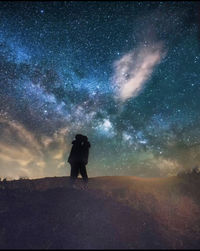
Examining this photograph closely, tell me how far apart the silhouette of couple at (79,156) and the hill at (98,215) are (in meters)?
0.57

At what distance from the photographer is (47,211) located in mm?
8836

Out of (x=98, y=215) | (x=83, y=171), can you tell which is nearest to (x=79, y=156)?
(x=83, y=171)

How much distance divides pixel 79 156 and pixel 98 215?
389 centimetres

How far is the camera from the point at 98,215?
866 cm

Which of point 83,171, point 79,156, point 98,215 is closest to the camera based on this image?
point 98,215

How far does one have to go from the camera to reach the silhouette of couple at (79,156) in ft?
38.9

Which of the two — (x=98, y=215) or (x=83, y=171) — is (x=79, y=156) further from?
(x=98, y=215)

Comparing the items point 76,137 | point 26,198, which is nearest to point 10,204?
point 26,198

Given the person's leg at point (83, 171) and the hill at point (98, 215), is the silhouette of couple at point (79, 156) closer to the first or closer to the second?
the person's leg at point (83, 171)

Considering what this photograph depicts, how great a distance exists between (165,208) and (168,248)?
10.5 feet

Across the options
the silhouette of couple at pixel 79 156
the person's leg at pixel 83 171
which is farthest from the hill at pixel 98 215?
the silhouette of couple at pixel 79 156

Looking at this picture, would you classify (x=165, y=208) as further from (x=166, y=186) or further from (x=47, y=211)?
(x=47, y=211)

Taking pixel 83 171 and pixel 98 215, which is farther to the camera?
pixel 83 171

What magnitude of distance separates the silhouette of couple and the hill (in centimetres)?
57
